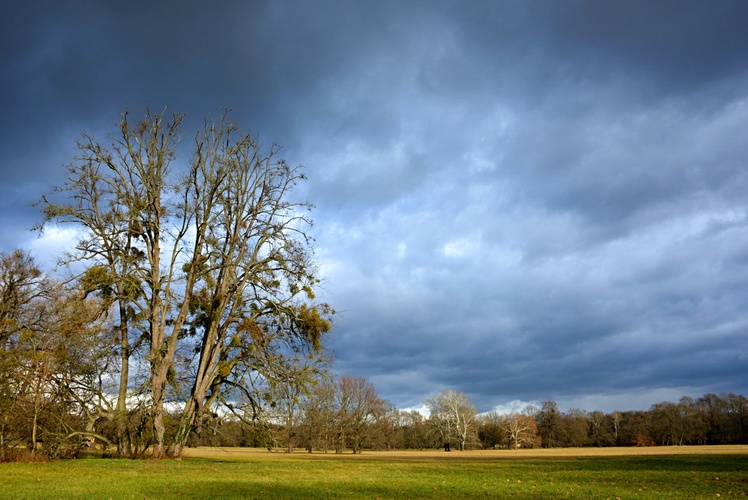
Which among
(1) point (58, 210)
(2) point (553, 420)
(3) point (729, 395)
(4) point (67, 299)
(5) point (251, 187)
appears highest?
(5) point (251, 187)

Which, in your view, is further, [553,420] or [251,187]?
[553,420]

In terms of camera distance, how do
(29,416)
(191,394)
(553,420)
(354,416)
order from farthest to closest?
(553,420) → (354,416) → (191,394) → (29,416)

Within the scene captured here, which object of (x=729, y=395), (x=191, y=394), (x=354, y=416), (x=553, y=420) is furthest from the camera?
(x=553, y=420)

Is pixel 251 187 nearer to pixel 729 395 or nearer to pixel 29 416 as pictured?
pixel 29 416

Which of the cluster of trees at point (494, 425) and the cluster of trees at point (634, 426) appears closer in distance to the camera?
the cluster of trees at point (494, 425)

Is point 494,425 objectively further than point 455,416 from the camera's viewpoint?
Yes

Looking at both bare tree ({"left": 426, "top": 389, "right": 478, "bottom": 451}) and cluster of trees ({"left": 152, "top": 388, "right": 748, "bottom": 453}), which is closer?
cluster of trees ({"left": 152, "top": 388, "right": 748, "bottom": 453})

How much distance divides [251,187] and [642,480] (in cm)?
2339

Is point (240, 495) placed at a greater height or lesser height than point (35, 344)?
lesser

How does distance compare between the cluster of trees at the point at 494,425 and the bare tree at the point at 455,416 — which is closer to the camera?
the cluster of trees at the point at 494,425

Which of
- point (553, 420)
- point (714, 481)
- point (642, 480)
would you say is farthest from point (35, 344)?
point (553, 420)

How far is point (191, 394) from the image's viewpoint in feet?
82.9

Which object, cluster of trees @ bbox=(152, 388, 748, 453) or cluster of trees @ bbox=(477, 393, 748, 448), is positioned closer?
cluster of trees @ bbox=(152, 388, 748, 453)

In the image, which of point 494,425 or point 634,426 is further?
point 494,425
